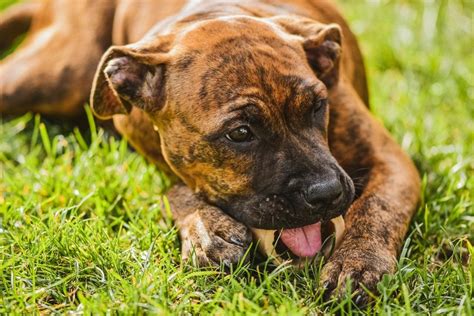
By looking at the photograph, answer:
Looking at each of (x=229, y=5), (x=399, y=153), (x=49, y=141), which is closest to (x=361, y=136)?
(x=399, y=153)

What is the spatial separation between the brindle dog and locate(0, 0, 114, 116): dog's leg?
78cm

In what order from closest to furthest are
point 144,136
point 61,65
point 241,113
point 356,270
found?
point 356,270
point 241,113
point 144,136
point 61,65

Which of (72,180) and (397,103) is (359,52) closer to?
(397,103)

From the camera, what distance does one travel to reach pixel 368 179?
400 cm

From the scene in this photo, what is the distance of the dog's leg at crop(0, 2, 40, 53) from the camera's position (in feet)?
19.7

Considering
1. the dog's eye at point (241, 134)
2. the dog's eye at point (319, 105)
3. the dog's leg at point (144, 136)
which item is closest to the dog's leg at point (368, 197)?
the dog's eye at point (319, 105)

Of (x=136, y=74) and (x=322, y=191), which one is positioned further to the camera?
(x=136, y=74)

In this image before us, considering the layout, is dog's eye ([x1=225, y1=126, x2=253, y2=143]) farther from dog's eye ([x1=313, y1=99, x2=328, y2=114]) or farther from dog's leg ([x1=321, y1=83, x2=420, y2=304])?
dog's leg ([x1=321, y1=83, x2=420, y2=304])

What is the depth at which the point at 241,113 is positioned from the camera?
11.4 feet

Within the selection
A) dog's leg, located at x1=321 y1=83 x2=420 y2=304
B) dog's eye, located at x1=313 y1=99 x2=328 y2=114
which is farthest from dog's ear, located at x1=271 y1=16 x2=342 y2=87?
dog's eye, located at x1=313 y1=99 x2=328 y2=114

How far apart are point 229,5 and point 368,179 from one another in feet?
4.41

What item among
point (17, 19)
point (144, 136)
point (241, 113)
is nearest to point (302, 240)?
point (241, 113)

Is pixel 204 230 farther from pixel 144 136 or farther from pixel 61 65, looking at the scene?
pixel 61 65

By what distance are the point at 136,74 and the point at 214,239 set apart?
1.00 meters
